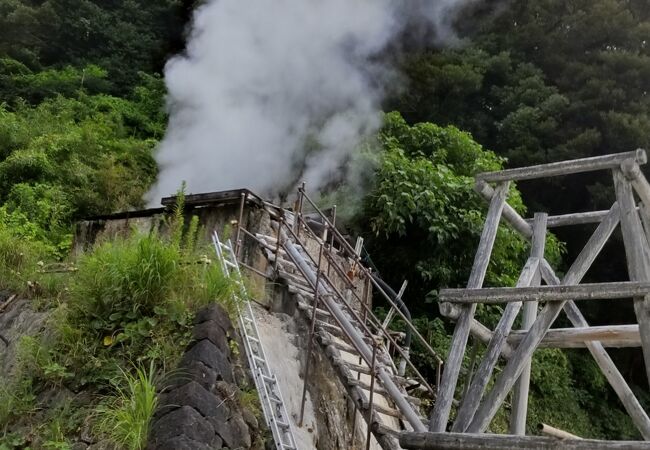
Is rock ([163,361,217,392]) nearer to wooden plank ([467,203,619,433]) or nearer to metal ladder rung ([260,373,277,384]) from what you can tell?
metal ladder rung ([260,373,277,384])

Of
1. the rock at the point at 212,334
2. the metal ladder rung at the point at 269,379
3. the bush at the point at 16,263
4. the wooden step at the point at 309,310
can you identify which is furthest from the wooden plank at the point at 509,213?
the bush at the point at 16,263

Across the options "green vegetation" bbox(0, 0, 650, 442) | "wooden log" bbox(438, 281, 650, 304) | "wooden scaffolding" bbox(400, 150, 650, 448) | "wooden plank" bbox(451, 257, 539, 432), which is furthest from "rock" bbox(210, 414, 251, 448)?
"wooden log" bbox(438, 281, 650, 304)

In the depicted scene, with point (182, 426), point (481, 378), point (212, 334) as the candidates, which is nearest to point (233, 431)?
point (182, 426)

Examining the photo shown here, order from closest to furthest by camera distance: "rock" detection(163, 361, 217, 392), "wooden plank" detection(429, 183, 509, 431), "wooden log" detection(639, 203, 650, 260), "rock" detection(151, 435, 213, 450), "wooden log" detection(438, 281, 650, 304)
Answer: "wooden log" detection(438, 281, 650, 304) → "rock" detection(151, 435, 213, 450) → "wooden plank" detection(429, 183, 509, 431) → "rock" detection(163, 361, 217, 392) → "wooden log" detection(639, 203, 650, 260)

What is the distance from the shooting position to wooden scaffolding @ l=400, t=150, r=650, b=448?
13.3 feet

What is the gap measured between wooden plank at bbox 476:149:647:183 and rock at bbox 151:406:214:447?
9.75ft

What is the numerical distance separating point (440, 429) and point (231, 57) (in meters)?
11.7

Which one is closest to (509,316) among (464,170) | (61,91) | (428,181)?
(428,181)

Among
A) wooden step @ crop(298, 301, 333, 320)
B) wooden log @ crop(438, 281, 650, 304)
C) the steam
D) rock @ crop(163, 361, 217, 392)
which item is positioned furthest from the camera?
the steam

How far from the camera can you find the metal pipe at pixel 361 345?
228 inches

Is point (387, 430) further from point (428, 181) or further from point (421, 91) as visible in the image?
point (421, 91)

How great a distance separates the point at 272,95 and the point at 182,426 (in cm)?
1095

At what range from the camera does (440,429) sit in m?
4.24

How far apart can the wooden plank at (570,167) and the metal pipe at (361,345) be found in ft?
7.56
